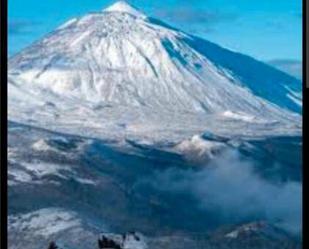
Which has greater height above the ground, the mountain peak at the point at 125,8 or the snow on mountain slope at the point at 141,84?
Result: the mountain peak at the point at 125,8

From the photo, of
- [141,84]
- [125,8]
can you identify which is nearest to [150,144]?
[141,84]

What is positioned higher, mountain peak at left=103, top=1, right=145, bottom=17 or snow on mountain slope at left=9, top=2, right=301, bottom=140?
mountain peak at left=103, top=1, right=145, bottom=17

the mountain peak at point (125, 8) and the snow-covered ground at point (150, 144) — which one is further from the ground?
the mountain peak at point (125, 8)

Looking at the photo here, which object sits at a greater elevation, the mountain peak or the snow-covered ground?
the mountain peak

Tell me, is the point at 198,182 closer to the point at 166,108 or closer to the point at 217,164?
the point at 217,164

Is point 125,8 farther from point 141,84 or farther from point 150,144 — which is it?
point 150,144

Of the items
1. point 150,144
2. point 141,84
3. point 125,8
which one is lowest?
point 150,144

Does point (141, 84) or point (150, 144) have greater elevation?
point (141, 84)

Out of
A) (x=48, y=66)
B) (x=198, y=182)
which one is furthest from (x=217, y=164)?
(x=48, y=66)
